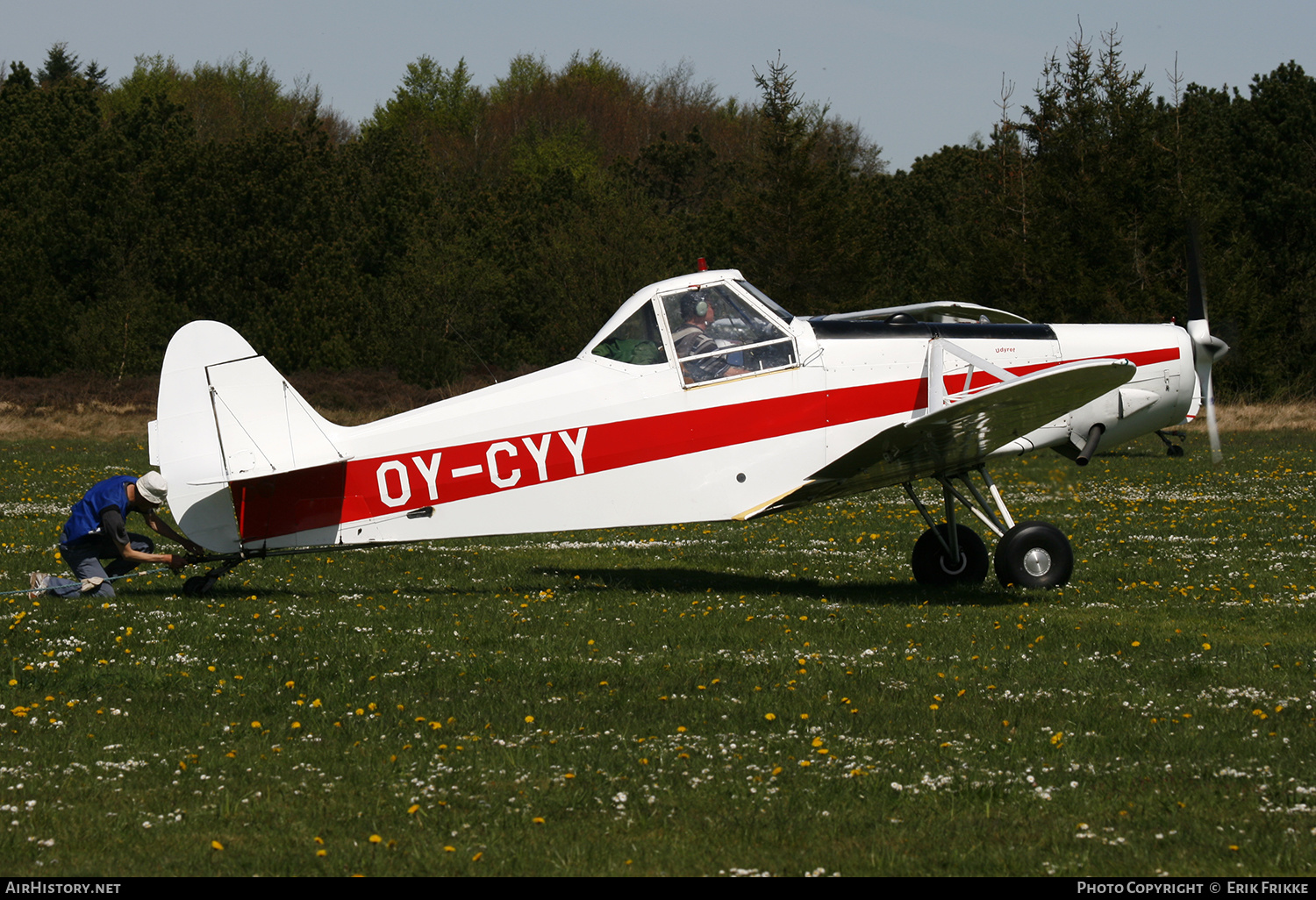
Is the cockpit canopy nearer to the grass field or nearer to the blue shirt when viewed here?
the grass field

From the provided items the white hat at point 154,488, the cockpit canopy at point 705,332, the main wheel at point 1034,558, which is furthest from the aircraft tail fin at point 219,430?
the main wheel at point 1034,558

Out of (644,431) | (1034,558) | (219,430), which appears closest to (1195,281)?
(1034,558)

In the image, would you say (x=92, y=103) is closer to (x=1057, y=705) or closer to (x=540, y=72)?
(x=540, y=72)

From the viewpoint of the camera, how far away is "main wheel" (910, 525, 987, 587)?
1173 centimetres

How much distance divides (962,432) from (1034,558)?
4.61 ft

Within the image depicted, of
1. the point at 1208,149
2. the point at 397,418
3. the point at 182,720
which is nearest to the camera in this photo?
the point at 182,720

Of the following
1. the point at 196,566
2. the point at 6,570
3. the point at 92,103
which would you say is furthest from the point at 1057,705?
the point at 92,103

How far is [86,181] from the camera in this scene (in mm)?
48469

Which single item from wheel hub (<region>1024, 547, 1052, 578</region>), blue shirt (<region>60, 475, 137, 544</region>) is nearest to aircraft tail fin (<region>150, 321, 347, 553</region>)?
blue shirt (<region>60, 475, 137, 544</region>)

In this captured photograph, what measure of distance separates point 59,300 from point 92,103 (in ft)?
46.1

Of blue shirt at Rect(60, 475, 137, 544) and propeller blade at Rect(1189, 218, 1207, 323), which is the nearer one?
blue shirt at Rect(60, 475, 137, 544)

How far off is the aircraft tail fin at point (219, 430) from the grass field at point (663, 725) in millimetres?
799

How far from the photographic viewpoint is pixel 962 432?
1017cm

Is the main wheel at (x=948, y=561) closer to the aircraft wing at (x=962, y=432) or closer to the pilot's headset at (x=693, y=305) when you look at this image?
the aircraft wing at (x=962, y=432)
